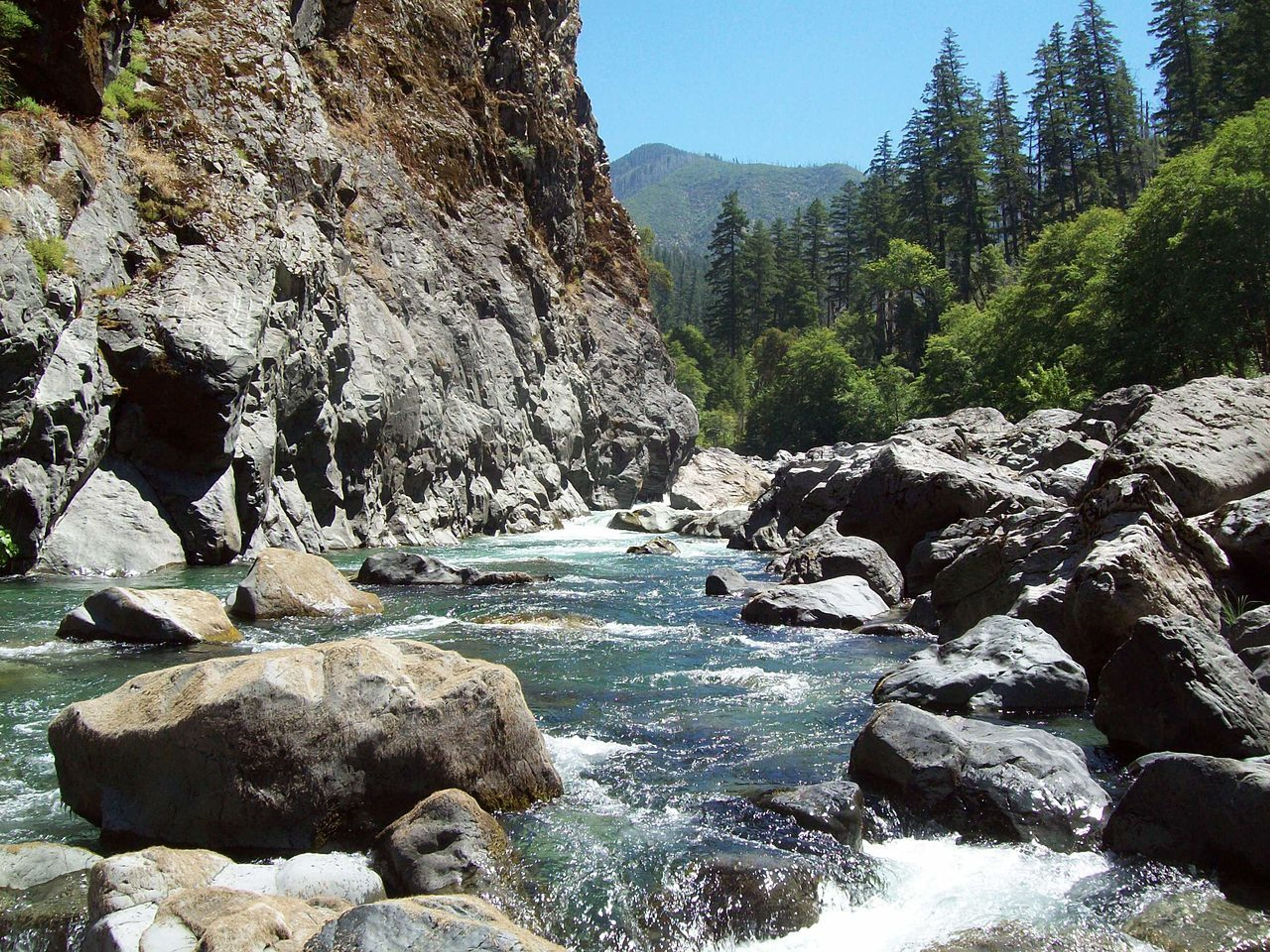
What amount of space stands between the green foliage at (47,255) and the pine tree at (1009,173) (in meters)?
65.4

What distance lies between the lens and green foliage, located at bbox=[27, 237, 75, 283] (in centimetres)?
1524

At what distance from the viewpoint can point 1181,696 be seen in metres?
7.14

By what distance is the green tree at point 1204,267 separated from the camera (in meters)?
28.8

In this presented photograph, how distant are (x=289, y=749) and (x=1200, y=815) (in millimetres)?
5763

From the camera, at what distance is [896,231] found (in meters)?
78.9

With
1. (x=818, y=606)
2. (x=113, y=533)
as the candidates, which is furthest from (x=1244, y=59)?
(x=113, y=533)

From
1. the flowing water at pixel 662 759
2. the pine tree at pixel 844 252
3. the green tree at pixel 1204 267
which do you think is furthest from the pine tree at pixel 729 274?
the flowing water at pixel 662 759

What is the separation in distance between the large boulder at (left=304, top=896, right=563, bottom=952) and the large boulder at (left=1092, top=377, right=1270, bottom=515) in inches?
410

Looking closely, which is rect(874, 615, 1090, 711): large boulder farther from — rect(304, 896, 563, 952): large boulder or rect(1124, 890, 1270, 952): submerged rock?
rect(304, 896, 563, 952): large boulder

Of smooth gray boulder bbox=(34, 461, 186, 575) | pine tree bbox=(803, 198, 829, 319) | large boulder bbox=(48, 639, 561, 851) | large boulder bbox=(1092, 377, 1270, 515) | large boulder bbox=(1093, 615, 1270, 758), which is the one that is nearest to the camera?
large boulder bbox=(48, 639, 561, 851)

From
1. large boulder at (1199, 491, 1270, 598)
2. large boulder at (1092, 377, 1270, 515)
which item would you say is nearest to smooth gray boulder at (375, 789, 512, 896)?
large boulder at (1199, 491, 1270, 598)

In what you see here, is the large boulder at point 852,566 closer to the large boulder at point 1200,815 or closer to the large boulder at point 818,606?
the large boulder at point 818,606

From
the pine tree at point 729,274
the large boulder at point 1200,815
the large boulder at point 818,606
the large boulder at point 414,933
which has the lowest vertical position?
the large boulder at point 818,606

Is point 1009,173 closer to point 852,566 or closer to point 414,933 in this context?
point 852,566
